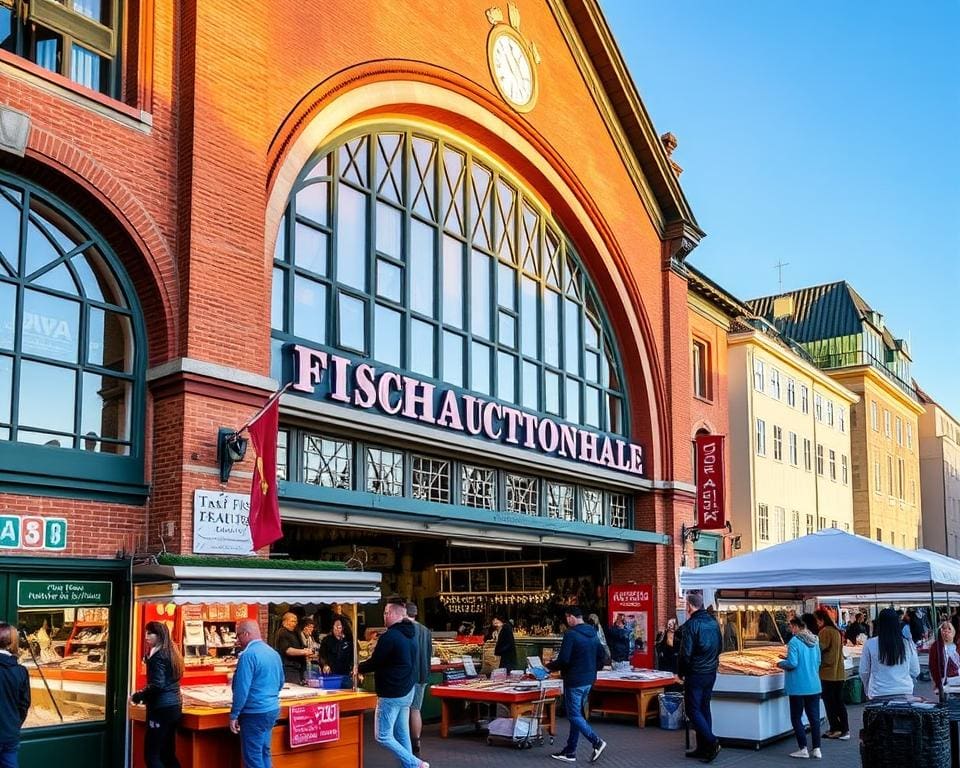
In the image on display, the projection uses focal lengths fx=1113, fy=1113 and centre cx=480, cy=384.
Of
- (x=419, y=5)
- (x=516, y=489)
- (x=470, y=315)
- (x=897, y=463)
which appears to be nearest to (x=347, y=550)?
(x=516, y=489)

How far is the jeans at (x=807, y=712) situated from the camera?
13828mm

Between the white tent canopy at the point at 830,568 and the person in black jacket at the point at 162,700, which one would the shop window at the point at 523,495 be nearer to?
the white tent canopy at the point at 830,568

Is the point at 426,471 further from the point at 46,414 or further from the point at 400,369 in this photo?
the point at 46,414

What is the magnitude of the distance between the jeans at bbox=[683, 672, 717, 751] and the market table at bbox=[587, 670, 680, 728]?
3.39 meters

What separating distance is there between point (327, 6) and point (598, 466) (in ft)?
34.7

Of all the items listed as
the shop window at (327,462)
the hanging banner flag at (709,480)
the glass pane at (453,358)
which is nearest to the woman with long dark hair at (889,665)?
the shop window at (327,462)

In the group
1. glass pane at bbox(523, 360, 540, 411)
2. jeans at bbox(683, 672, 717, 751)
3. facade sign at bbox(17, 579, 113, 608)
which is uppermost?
glass pane at bbox(523, 360, 540, 411)

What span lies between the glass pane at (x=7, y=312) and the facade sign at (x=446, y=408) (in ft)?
13.2

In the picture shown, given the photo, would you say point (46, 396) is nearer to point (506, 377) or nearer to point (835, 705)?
point (506, 377)

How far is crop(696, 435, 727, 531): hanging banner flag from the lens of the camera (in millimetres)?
25203

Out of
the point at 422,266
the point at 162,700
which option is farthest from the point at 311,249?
the point at 162,700

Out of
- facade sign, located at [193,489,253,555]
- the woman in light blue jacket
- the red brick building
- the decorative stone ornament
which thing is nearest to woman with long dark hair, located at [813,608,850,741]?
the woman in light blue jacket

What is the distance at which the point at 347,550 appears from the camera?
2355 cm

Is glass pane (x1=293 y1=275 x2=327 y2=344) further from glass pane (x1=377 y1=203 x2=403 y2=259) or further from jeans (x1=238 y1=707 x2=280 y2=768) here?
jeans (x1=238 y1=707 x2=280 y2=768)
